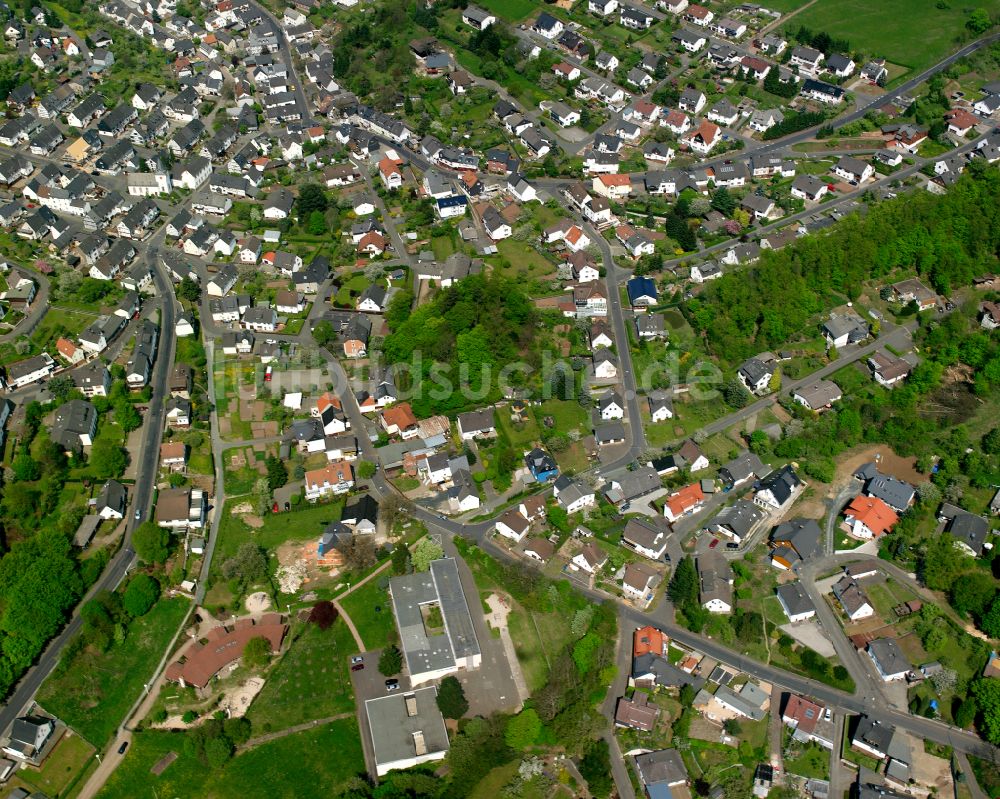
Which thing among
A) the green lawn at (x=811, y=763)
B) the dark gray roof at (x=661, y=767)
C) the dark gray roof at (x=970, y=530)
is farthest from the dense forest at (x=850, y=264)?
the dark gray roof at (x=661, y=767)

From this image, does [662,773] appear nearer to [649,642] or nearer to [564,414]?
[649,642]

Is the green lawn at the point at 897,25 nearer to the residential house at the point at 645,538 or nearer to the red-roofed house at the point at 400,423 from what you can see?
the residential house at the point at 645,538

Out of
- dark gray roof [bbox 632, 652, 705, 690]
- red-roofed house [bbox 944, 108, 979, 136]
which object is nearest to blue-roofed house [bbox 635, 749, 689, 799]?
dark gray roof [bbox 632, 652, 705, 690]

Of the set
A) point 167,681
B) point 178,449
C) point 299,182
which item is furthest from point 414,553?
point 299,182

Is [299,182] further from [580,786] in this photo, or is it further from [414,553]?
[580,786]

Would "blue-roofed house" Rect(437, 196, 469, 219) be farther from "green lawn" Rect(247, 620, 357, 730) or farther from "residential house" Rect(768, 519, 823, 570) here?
"green lawn" Rect(247, 620, 357, 730)
